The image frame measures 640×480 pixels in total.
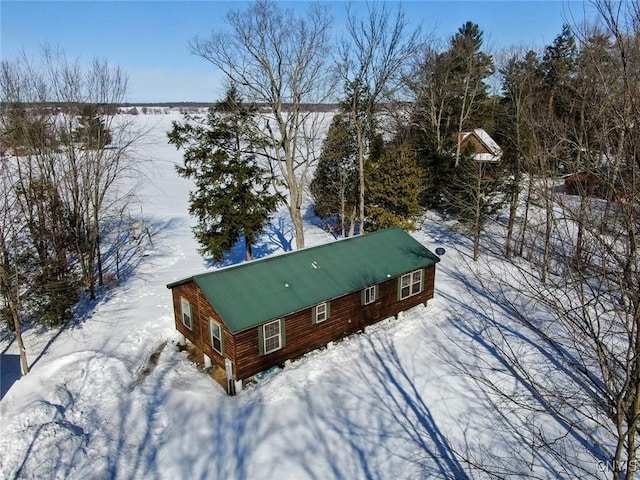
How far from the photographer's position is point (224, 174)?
20875mm

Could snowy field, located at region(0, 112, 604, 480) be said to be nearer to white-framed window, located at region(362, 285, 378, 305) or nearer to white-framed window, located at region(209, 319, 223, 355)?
white-framed window, located at region(209, 319, 223, 355)

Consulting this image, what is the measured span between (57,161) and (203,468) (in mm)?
17822

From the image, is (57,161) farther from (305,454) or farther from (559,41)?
(559,41)

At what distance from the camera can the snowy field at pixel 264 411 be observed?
10664mm

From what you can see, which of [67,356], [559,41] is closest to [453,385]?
[67,356]

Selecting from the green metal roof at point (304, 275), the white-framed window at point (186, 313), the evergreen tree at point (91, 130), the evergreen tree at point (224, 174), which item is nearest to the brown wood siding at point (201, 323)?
the white-framed window at point (186, 313)

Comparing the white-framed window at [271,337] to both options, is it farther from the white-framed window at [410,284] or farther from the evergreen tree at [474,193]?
the evergreen tree at [474,193]

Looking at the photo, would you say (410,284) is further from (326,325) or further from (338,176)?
(338,176)

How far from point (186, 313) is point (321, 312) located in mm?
4963

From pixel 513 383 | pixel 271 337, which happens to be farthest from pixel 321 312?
pixel 513 383

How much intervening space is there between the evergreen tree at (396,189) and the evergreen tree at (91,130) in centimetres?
1554

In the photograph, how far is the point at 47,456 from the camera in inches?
416

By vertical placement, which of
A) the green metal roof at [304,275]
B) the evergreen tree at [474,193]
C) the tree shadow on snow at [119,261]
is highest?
the evergreen tree at [474,193]

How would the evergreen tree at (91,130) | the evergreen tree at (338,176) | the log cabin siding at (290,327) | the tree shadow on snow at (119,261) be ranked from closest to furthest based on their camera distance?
the log cabin siding at (290,327) → the tree shadow on snow at (119,261) → the evergreen tree at (91,130) → the evergreen tree at (338,176)
